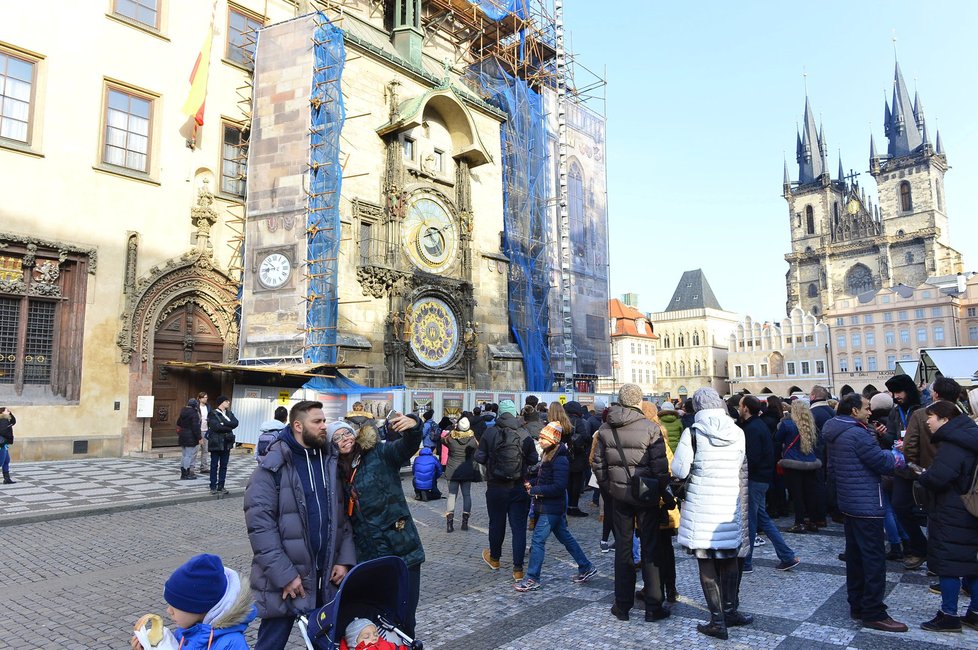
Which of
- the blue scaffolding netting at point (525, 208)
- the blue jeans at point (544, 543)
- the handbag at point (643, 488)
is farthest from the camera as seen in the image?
the blue scaffolding netting at point (525, 208)

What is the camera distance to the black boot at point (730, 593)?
5539 mm

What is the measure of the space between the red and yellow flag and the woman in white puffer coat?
18403 millimetres

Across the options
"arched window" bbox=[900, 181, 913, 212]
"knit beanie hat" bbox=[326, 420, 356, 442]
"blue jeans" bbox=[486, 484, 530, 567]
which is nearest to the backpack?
"blue jeans" bbox=[486, 484, 530, 567]

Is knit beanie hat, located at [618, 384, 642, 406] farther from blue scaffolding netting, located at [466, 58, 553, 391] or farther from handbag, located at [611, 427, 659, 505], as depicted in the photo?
blue scaffolding netting, located at [466, 58, 553, 391]

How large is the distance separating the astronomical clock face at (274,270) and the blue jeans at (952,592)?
1728 centimetres

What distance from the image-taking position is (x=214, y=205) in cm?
2027

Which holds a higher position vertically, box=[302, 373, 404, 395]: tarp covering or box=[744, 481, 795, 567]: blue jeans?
box=[302, 373, 404, 395]: tarp covering

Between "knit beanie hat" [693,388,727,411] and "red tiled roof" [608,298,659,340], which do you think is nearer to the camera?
"knit beanie hat" [693,388,727,411]

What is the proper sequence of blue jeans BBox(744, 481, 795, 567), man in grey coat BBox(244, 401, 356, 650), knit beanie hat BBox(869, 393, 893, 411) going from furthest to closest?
knit beanie hat BBox(869, 393, 893, 411) < blue jeans BBox(744, 481, 795, 567) < man in grey coat BBox(244, 401, 356, 650)

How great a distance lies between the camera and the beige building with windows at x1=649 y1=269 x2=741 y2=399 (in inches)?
3784

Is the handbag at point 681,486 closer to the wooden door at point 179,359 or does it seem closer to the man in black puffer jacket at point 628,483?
the man in black puffer jacket at point 628,483

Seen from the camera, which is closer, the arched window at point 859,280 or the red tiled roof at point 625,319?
the red tiled roof at point 625,319

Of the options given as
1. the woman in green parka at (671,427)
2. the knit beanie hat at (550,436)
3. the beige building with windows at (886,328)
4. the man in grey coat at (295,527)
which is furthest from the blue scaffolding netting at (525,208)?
the beige building with windows at (886,328)

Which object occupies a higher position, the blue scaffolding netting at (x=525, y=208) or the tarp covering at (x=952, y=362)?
the blue scaffolding netting at (x=525, y=208)
